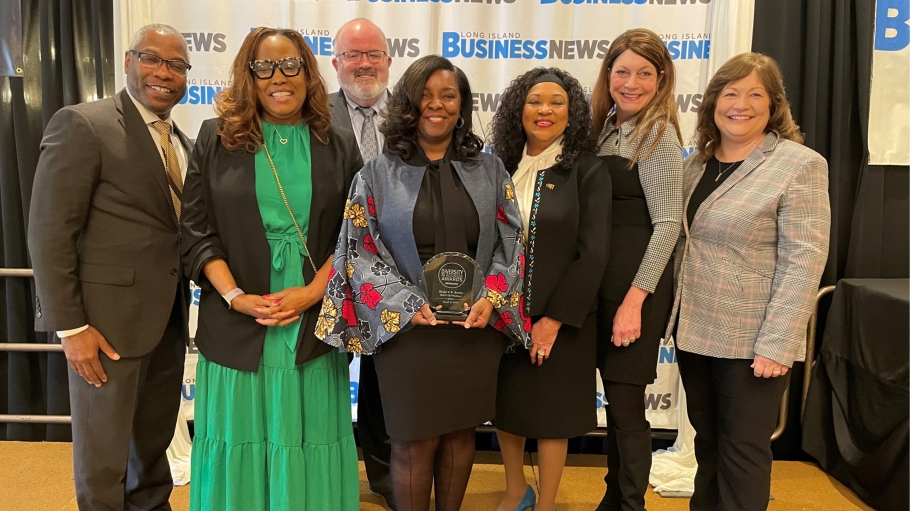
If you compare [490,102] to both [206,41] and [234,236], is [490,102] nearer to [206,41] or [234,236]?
[206,41]

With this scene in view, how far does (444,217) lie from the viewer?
1.86 metres

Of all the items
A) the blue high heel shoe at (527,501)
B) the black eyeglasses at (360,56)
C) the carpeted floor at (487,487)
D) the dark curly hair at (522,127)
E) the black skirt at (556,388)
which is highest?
the black eyeglasses at (360,56)

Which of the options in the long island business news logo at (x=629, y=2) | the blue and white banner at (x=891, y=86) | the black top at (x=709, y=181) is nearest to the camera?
the black top at (x=709, y=181)

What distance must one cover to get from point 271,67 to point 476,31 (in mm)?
1548

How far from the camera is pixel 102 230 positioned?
1941 mm

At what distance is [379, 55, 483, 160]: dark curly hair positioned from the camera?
1.86 metres

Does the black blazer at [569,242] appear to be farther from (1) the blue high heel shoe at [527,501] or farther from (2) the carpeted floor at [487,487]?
(2) the carpeted floor at [487,487]

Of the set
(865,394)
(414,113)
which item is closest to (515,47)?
(414,113)

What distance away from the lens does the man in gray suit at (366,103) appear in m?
2.58

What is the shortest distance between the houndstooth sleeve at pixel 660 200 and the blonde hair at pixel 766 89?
144 millimetres

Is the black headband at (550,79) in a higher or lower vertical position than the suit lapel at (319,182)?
higher

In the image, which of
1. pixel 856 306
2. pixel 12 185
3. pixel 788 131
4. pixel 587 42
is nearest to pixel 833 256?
pixel 856 306

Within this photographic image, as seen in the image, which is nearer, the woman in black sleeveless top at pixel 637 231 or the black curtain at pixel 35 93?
the woman in black sleeveless top at pixel 637 231

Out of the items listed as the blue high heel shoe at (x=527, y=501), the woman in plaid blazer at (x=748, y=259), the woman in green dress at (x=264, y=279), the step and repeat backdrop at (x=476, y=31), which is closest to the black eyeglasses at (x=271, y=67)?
the woman in green dress at (x=264, y=279)
